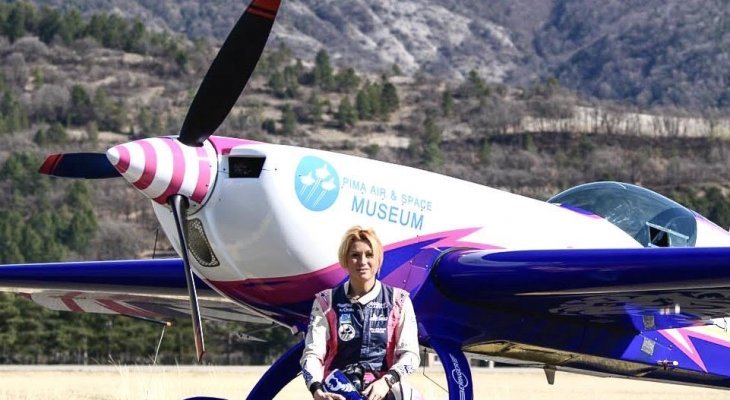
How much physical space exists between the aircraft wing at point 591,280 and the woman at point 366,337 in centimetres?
385

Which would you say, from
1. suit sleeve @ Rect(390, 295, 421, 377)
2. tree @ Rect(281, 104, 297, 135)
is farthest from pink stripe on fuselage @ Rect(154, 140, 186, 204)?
tree @ Rect(281, 104, 297, 135)

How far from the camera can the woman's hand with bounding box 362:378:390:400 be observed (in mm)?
8008

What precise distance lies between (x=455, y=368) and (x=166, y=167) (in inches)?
123

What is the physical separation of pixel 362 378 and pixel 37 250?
3188 inches

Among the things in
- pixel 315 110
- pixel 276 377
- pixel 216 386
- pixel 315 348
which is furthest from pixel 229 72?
pixel 315 110

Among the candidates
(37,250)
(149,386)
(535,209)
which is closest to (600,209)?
(535,209)

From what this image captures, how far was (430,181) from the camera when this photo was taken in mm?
12344

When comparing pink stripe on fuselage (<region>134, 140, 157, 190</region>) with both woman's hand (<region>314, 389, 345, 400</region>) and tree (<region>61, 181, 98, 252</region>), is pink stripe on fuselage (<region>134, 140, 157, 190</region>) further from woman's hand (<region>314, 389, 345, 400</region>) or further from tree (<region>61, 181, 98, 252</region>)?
tree (<region>61, 181, 98, 252</region>)

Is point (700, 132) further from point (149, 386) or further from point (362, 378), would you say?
point (362, 378)

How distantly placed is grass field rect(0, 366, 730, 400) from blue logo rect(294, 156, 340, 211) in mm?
6357

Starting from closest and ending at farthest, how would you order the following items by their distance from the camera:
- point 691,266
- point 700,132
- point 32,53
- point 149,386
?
point 691,266 → point 149,386 → point 700,132 → point 32,53

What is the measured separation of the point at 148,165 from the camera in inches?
433

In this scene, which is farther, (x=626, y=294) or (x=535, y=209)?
(x=535, y=209)

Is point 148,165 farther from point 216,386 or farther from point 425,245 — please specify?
point 216,386
